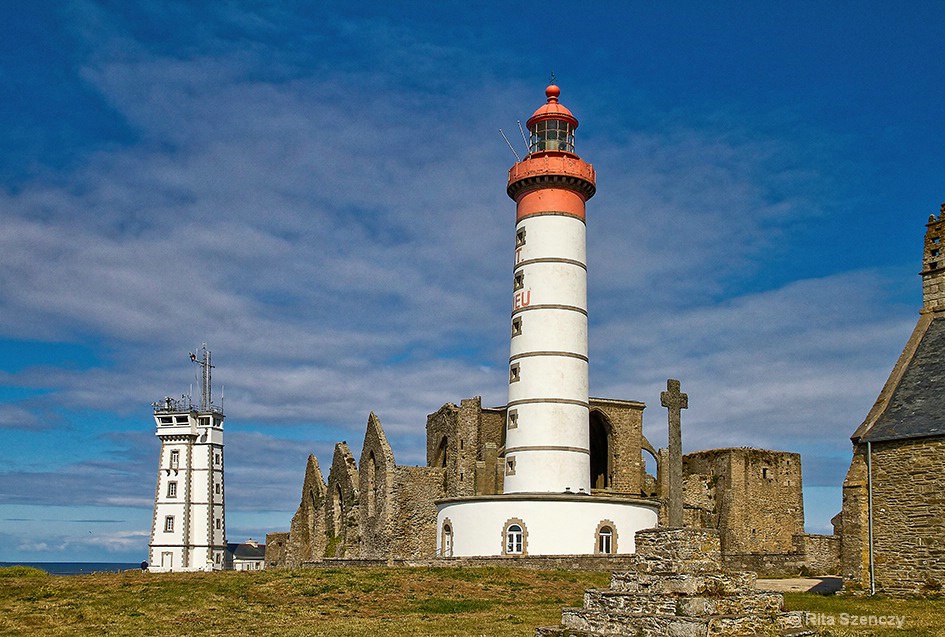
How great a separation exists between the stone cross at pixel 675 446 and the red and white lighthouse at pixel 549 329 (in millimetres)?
19876

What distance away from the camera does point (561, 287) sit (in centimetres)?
3950

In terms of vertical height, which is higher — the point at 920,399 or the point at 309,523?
the point at 920,399

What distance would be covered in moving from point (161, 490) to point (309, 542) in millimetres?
17512

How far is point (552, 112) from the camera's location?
138ft

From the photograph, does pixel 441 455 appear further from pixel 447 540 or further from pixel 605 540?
pixel 605 540

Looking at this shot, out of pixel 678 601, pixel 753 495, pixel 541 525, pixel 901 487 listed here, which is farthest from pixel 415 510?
pixel 678 601

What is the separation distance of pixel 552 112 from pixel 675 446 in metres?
26.4

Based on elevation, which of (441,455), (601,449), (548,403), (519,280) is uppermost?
(519,280)

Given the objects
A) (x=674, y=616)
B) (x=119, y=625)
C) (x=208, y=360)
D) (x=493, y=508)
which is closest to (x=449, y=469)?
(x=493, y=508)

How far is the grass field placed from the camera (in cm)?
1819

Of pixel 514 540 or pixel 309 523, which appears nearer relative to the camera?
pixel 514 540

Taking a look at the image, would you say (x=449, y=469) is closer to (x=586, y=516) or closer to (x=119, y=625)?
(x=586, y=516)

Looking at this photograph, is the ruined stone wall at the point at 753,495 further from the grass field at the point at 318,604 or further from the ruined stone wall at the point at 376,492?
the grass field at the point at 318,604

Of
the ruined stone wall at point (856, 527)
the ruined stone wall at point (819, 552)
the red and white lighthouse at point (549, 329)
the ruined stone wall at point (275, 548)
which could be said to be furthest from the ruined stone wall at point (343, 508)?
the ruined stone wall at point (856, 527)
